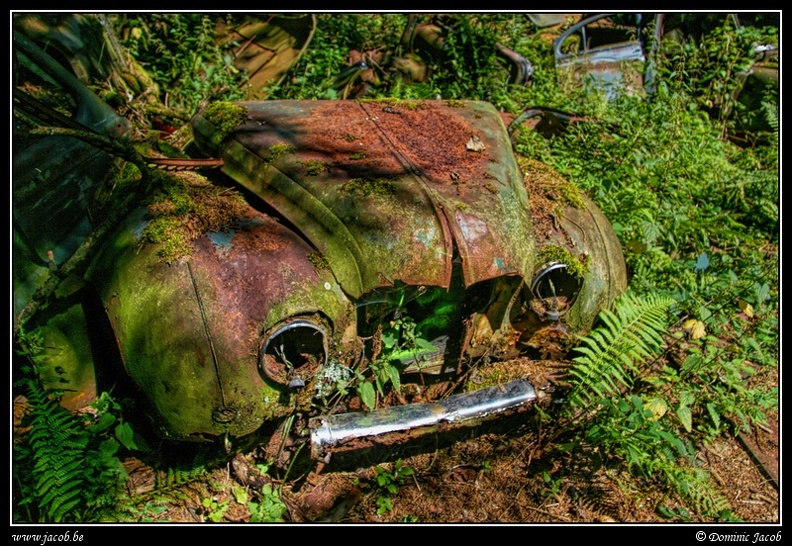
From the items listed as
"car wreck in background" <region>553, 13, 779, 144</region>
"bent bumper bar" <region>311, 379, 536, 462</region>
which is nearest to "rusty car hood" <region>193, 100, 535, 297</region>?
"bent bumper bar" <region>311, 379, 536, 462</region>

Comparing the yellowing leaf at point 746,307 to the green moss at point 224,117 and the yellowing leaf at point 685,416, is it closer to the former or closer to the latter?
the yellowing leaf at point 685,416

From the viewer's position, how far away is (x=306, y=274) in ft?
7.86

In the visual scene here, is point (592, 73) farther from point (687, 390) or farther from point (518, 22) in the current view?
point (687, 390)

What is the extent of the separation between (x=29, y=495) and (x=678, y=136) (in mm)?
4717

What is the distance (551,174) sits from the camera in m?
3.32

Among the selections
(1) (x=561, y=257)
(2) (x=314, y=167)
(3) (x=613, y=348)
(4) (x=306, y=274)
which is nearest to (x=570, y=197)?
(1) (x=561, y=257)

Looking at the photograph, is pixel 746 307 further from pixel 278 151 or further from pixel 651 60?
pixel 278 151

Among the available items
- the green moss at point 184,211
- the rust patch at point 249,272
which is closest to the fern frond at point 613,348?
the rust patch at point 249,272

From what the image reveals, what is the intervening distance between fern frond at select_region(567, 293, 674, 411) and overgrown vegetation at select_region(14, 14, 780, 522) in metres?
0.01

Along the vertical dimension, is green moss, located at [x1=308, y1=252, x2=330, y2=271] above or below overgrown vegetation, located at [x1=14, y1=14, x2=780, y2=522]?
above

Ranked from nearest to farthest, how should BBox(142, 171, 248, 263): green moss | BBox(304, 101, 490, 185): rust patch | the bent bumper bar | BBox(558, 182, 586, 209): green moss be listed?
BBox(142, 171, 248, 263): green moss, the bent bumper bar, BBox(304, 101, 490, 185): rust patch, BBox(558, 182, 586, 209): green moss

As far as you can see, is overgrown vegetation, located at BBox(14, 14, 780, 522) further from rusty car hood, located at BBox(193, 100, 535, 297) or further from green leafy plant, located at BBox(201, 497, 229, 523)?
rusty car hood, located at BBox(193, 100, 535, 297)

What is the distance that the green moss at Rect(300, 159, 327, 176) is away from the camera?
8.34 feet

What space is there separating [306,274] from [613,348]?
5.22ft
